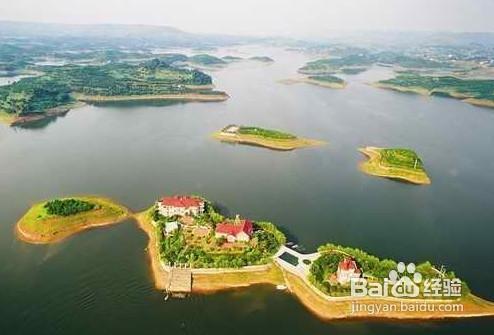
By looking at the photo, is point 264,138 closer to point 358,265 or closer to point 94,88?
point 358,265

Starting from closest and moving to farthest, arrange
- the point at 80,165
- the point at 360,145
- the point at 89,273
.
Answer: the point at 89,273
the point at 80,165
the point at 360,145

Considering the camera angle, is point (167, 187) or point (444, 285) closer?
point (444, 285)

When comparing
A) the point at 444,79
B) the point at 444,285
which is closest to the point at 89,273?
the point at 444,285

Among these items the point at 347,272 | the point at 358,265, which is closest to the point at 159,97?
the point at 358,265

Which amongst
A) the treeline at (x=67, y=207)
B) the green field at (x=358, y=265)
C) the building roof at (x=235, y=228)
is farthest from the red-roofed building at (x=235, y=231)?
the treeline at (x=67, y=207)

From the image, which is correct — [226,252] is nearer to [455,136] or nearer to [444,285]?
[444,285]

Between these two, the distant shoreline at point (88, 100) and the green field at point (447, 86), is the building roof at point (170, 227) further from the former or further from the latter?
the green field at point (447, 86)
